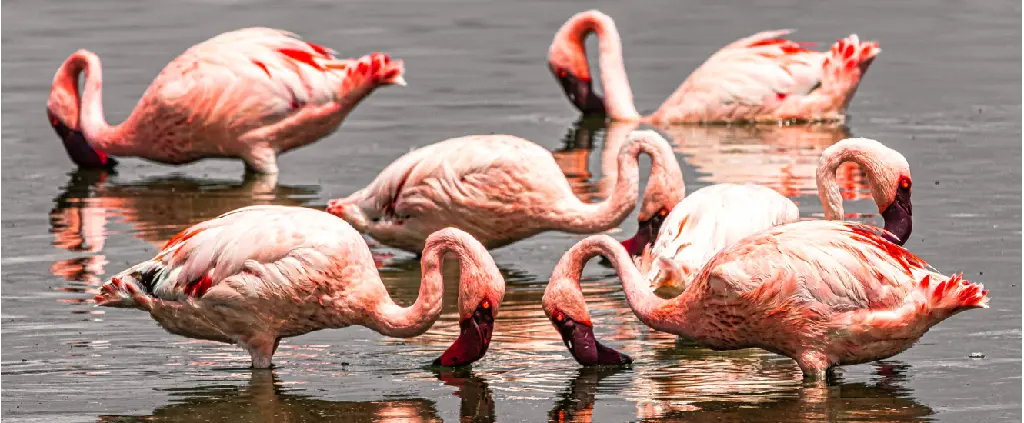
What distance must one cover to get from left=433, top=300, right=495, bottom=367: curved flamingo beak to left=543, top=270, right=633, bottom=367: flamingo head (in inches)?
13.5

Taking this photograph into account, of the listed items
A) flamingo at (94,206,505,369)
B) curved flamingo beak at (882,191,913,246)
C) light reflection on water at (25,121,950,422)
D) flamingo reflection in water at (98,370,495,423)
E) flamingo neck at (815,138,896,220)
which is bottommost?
flamingo reflection in water at (98,370,495,423)

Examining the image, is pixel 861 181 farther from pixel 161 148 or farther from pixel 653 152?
pixel 161 148

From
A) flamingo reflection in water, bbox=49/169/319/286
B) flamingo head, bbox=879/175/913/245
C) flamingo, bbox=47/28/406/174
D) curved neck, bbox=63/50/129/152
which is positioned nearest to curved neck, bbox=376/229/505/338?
flamingo head, bbox=879/175/913/245

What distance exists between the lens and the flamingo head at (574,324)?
9.62 m

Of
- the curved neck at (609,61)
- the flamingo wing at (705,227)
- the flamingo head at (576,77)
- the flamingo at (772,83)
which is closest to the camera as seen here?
the flamingo wing at (705,227)

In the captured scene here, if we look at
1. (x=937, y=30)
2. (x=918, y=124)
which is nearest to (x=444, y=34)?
(x=937, y=30)

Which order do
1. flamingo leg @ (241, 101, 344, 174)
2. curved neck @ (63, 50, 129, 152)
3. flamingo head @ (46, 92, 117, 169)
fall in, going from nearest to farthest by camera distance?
flamingo leg @ (241, 101, 344, 174)
curved neck @ (63, 50, 129, 152)
flamingo head @ (46, 92, 117, 169)

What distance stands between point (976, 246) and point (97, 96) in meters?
7.50

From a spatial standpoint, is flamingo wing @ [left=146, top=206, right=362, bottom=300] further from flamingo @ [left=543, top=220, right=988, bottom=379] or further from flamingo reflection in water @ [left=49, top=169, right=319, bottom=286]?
flamingo reflection in water @ [left=49, top=169, right=319, bottom=286]

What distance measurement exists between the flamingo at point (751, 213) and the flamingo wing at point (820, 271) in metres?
0.84

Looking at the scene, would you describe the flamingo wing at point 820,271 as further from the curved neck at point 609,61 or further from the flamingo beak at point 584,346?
the curved neck at point 609,61

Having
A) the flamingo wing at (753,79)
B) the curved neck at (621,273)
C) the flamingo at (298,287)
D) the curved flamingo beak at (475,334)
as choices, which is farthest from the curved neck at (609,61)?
the curved flamingo beak at (475,334)

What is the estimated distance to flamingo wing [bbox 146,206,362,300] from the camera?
9.79m

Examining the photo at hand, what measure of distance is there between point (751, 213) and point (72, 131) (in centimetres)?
763
